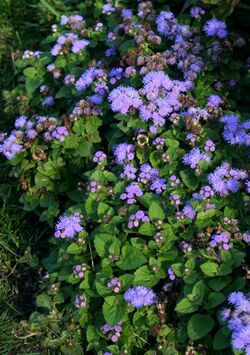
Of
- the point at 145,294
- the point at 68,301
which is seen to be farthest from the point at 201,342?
the point at 68,301

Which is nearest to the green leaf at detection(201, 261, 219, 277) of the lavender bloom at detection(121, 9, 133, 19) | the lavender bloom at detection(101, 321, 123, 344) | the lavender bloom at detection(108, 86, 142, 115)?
the lavender bloom at detection(101, 321, 123, 344)

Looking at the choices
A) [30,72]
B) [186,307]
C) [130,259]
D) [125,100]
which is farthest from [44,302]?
[30,72]

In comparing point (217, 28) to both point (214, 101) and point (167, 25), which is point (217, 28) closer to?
point (167, 25)

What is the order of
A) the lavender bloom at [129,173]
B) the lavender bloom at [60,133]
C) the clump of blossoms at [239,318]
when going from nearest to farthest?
1. the clump of blossoms at [239,318]
2. the lavender bloom at [129,173]
3. the lavender bloom at [60,133]

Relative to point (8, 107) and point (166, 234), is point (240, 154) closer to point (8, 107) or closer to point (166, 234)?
point (166, 234)

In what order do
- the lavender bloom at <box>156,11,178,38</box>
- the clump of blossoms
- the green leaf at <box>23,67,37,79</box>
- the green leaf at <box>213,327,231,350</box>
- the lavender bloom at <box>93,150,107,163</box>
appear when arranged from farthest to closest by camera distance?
the green leaf at <box>23,67,37,79</box>
the lavender bloom at <box>156,11,178,38</box>
the lavender bloom at <box>93,150,107,163</box>
the green leaf at <box>213,327,231,350</box>
the clump of blossoms

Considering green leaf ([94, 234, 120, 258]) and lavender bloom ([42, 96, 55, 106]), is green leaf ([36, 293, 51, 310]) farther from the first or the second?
lavender bloom ([42, 96, 55, 106])

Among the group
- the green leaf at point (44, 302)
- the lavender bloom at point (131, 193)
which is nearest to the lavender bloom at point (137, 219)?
the lavender bloom at point (131, 193)

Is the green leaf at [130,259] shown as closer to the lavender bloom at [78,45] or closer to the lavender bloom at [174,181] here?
the lavender bloom at [174,181]
